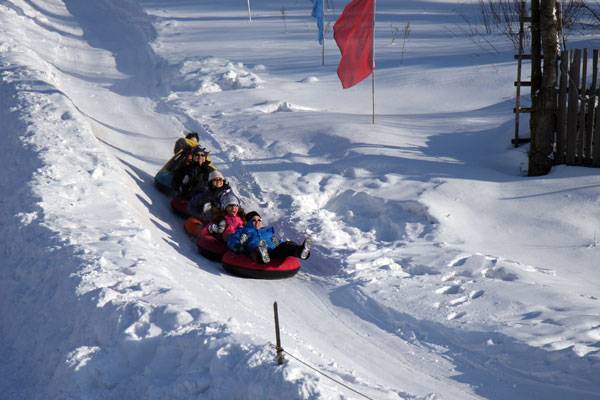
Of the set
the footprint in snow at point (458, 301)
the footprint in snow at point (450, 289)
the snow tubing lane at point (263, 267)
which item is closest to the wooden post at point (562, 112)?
the footprint in snow at point (450, 289)

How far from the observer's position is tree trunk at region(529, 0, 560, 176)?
1141 cm

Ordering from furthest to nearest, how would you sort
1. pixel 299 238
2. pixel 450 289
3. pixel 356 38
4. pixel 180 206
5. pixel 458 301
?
pixel 356 38 < pixel 180 206 < pixel 299 238 < pixel 450 289 < pixel 458 301

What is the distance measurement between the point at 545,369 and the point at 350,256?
10.5 feet

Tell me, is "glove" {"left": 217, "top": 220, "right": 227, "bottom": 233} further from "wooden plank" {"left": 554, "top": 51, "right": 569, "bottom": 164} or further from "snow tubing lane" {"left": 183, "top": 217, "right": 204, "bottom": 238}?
"wooden plank" {"left": 554, "top": 51, "right": 569, "bottom": 164}

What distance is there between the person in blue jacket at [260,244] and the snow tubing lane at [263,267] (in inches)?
2.5

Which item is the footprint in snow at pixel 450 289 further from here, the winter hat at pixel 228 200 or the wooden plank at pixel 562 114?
the wooden plank at pixel 562 114

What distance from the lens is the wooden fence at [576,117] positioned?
11289 mm

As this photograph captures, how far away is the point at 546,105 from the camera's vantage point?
11.6m

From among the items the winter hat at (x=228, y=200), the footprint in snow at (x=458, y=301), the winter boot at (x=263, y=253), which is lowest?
the footprint in snow at (x=458, y=301)

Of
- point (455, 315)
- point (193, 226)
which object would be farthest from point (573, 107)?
point (193, 226)

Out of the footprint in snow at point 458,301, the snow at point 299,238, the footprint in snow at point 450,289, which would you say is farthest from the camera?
the footprint in snow at point 450,289

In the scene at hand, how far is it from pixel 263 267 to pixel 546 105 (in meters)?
5.22

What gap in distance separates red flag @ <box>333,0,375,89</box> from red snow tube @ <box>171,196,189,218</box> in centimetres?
364

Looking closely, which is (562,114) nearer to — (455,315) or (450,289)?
(450,289)
